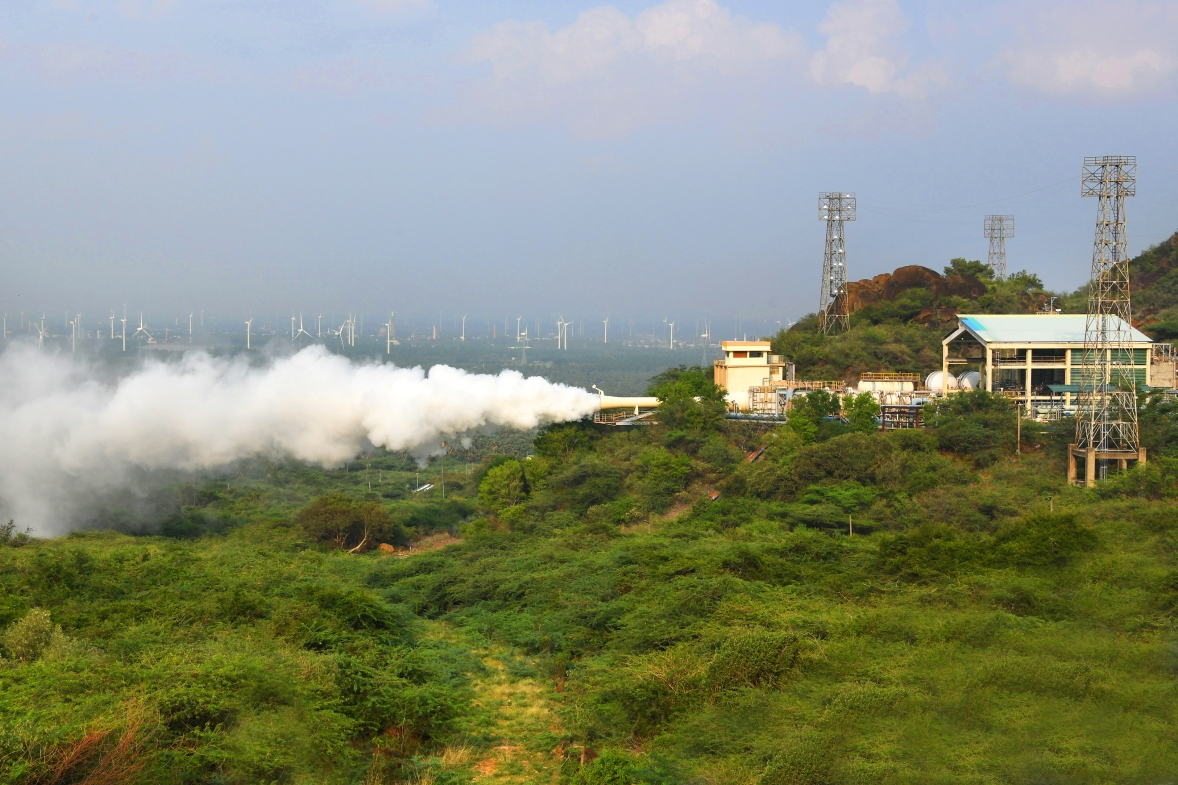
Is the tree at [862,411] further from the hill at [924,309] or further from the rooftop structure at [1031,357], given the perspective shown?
the hill at [924,309]

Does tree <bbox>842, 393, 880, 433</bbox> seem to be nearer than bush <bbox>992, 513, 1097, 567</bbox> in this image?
No

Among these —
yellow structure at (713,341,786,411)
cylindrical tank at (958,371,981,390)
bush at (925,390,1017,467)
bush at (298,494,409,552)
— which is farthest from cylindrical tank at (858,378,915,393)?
bush at (298,494,409,552)

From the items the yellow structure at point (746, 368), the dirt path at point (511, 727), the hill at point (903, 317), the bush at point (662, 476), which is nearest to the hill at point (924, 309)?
the hill at point (903, 317)

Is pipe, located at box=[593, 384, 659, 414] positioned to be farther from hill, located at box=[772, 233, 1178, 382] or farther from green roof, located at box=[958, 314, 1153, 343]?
green roof, located at box=[958, 314, 1153, 343]

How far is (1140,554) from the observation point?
22.6 meters

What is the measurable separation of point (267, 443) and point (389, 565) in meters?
8.33

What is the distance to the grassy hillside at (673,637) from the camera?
1423 cm

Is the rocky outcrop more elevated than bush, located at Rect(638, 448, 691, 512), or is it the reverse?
the rocky outcrop

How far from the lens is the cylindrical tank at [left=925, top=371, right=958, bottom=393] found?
44.0 m

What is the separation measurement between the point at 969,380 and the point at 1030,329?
3263 millimetres

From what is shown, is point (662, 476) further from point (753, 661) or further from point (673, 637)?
point (753, 661)

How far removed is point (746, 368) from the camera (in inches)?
1916

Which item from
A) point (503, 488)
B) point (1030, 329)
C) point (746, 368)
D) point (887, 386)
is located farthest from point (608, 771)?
point (746, 368)

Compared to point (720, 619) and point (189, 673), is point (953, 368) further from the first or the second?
point (189, 673)
